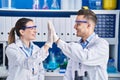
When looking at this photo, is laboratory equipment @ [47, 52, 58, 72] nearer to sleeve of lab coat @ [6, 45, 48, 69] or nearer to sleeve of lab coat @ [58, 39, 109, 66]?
sleeve of lab coat @ [6, 45, 48, 69]

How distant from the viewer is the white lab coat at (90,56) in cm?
214

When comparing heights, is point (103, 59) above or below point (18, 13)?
below

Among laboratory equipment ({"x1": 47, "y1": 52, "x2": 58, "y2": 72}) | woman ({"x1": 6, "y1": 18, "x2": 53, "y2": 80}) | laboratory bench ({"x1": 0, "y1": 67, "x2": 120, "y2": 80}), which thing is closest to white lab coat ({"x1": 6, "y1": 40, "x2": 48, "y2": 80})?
woman ({"x1": 6, "y1": 18, "x2": 53, "y2": 80})

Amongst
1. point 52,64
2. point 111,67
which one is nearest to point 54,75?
point 52,64

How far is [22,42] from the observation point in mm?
2734

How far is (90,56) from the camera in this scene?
2158 millimetres

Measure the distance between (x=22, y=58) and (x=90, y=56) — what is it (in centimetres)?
67

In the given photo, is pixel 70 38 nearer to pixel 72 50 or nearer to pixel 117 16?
pixel 117 16

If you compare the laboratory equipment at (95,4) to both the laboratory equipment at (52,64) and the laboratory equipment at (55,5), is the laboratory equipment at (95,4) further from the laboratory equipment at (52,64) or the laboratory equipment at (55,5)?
the laboratory equipment at (52,64)

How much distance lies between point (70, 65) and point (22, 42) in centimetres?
58

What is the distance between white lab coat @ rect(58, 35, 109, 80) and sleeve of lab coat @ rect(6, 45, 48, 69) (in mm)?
294

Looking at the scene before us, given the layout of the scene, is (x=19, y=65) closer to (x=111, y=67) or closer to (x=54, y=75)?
(x=54, y=75)

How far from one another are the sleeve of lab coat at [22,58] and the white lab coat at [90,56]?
29cm

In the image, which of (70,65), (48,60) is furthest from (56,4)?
(70,65)
